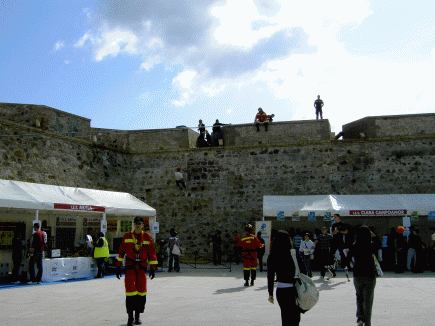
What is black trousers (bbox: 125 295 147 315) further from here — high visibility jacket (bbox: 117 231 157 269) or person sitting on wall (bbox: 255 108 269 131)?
person sitting on wall (bbox: 255 108 269 131)

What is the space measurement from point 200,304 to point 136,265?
6.27 ft

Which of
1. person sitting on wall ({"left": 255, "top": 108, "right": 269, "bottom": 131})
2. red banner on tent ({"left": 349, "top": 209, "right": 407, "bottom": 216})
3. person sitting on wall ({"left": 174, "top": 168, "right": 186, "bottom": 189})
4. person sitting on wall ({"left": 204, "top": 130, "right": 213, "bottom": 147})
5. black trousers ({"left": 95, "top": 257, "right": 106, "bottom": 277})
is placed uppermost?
person sitting on wall ({"left": 255, "top": 108, "right": 269, "bottom": 131})

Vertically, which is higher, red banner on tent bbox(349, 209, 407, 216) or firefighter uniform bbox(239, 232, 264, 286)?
red banner on tent bbox(349, 209, 407, 216)

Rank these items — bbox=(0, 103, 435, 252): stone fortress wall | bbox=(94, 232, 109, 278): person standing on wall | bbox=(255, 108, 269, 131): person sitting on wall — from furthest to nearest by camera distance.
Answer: bbox=(255, 108, 269, 131): person sitting on wall → bbox=(0, 103, 435, 252): stone fortress wall → bbox=(94, 232, 109, 278): person standing on wall

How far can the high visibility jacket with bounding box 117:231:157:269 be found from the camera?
20.9 feet

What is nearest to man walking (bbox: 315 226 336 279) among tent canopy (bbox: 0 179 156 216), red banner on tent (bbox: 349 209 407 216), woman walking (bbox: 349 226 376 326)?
red banner on tent (bbox: 349 209 407 216)

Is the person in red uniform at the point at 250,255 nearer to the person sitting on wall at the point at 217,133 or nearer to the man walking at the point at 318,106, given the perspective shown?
the person sitting on wall at the point at 217,133

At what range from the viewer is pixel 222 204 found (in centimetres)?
1883

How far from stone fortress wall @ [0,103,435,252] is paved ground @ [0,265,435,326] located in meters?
7.25

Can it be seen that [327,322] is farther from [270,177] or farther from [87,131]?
[87,131]

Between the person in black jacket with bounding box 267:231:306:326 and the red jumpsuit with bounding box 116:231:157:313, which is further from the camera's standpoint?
the red jumpsuit with bounding box 116:231:157:313

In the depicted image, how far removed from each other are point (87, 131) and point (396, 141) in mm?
13553

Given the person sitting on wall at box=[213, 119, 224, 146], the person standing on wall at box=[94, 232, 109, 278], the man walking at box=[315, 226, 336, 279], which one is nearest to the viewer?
the man walking at box=[315, 226, 336, 279]

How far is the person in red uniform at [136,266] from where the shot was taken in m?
6.07
